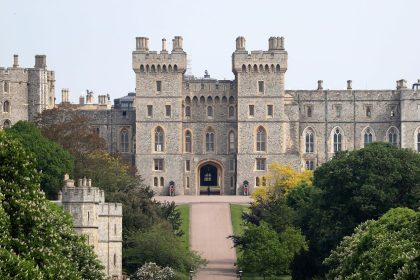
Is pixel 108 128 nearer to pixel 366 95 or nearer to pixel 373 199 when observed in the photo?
pixel 366 95

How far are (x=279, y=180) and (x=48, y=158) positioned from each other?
22.3 metres

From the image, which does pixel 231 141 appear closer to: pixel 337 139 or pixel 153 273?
pixel 337 139

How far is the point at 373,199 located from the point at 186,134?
3741 centimetres

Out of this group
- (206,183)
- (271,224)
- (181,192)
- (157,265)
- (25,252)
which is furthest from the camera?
(206,183)

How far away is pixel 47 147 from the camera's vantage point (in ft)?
251

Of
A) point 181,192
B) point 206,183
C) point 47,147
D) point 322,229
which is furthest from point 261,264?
point 206,183

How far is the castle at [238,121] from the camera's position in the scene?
4006 inches

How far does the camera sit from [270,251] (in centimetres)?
6994

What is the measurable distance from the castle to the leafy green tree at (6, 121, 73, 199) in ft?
76.7

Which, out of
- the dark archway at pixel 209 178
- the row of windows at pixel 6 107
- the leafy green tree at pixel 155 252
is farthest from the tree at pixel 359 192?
the dark archway at pixel 209 178

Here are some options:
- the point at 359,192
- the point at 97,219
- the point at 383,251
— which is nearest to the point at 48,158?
the point at 97,219

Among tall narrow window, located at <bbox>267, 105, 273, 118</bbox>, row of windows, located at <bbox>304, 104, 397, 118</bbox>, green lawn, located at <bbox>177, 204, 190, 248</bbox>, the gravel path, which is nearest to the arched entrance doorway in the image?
tall narrow window, located at <bbox>267, 105, 273, 118</bbox>

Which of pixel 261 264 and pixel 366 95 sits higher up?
pixel 366 95

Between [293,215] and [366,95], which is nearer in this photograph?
[293,215]
